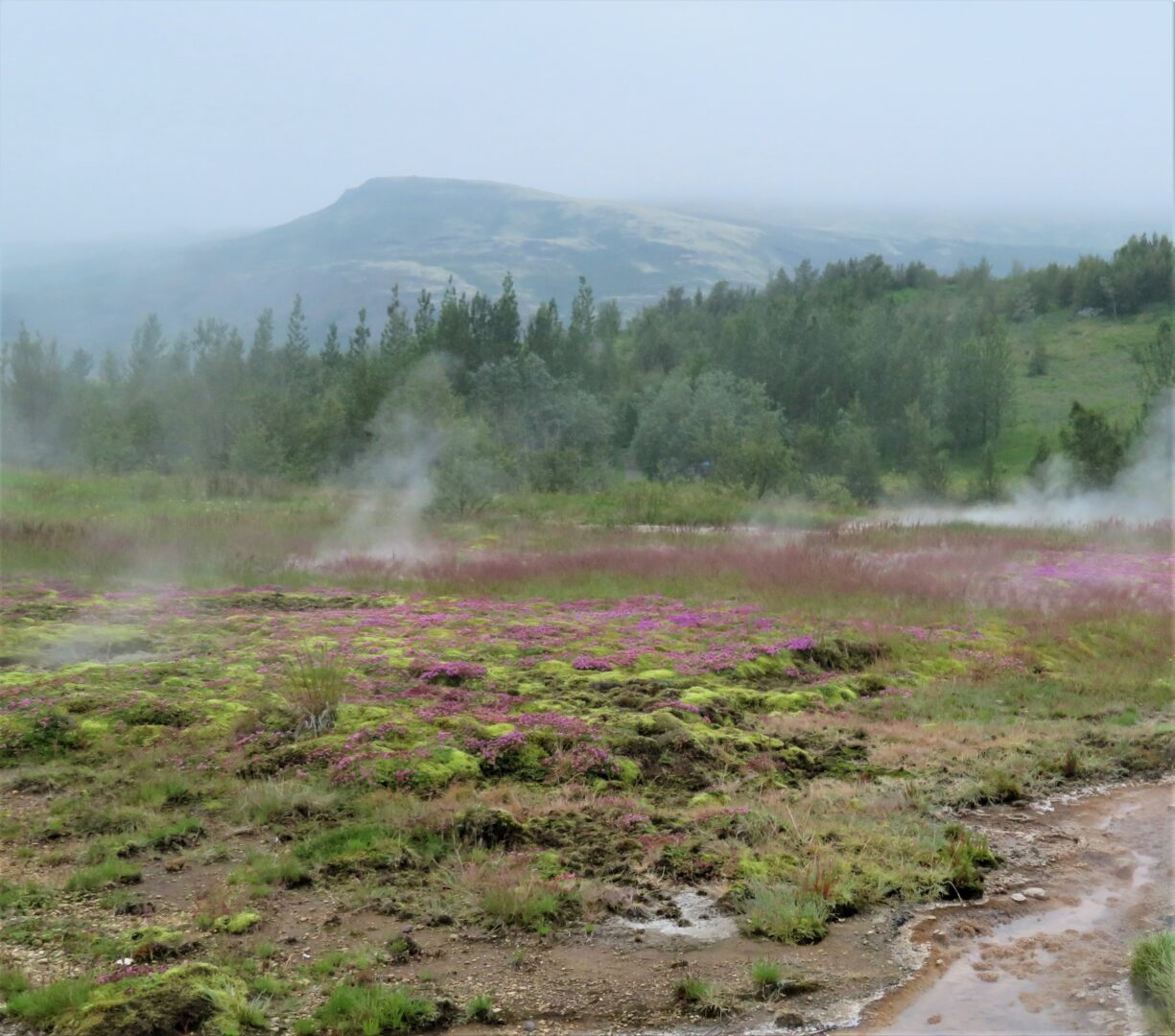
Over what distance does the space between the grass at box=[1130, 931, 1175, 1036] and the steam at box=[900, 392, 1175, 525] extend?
1423 inches

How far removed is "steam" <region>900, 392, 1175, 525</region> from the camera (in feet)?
147

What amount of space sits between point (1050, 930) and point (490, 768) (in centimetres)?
539

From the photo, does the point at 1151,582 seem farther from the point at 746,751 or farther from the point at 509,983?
the point at 509,983

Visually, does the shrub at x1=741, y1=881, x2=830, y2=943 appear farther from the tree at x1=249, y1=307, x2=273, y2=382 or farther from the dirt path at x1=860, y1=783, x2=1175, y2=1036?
the tree at x1=249, y1=307, x2=273, y2=382

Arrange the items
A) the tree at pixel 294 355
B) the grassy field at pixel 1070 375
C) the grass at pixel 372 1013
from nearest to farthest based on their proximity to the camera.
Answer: the grass at pixel 372 1013
the grassy field at pixel 1070 375
the tree at pixel 294 355

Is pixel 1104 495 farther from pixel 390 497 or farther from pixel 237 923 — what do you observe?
pixel 237 923

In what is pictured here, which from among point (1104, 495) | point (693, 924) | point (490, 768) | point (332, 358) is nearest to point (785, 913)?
point (693, 924)

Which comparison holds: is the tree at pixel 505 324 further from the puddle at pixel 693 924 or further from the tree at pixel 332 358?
the puddle at pixel 693 924

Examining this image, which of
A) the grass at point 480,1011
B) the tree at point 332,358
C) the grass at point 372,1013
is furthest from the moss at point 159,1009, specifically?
the tree at point 332,358

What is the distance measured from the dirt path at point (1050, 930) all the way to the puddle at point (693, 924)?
1328 mm

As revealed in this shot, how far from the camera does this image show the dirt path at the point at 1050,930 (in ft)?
23.0

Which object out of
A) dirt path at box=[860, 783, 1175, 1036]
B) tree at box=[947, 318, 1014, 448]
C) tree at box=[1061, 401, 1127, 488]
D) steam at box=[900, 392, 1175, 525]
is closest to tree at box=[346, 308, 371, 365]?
tree at box=[947, 318, 1014, 448]

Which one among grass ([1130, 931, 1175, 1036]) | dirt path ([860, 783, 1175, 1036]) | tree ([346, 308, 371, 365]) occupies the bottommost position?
dirt path ([860, 783, 1175, 1036])

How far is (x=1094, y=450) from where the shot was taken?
49219 mm
